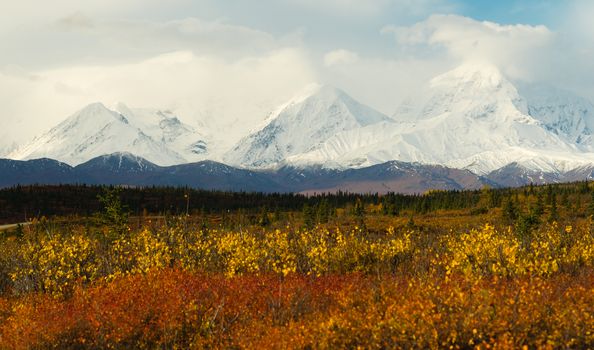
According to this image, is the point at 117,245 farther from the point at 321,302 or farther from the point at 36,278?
the point at 321,302

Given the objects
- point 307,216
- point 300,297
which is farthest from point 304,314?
point 307,216

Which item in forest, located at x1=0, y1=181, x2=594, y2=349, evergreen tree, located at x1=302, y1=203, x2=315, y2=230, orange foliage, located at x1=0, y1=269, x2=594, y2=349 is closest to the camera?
orange foliage, located at x1=0, y1=269, x2=594, y2=349

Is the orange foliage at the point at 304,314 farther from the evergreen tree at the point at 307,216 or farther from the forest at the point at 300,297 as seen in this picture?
the evergreen tree at the point at 307,216

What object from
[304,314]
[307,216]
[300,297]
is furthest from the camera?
[307,216]

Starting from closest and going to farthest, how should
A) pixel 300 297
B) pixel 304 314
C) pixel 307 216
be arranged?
1. pixel 304 314
2. pixel 300 297
3. pixel 307 216

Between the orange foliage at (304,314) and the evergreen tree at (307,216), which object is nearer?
the orange foliage at (304,314)

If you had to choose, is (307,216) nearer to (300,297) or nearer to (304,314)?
(300,297)

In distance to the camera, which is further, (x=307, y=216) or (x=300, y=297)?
(x=307, y=216)

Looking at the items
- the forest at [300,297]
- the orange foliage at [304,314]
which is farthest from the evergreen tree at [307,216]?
the orange foliage at [304,314]

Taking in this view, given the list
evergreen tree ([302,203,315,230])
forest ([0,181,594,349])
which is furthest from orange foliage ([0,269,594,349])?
evergreen tree ([302,203,315,230])

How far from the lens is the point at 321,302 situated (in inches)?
1184

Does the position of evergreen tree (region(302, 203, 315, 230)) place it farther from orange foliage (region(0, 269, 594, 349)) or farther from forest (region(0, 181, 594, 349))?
orange foliage (region(0, 269, 594, 349))

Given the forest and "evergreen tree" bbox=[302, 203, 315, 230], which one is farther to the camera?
"evergreen tree" bbox=[302, 203, 315, 230]

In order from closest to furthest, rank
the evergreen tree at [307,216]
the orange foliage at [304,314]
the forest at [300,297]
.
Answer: the orange foliage at [304,314]
the forest at [300,297]
the evergreen tree at [307,216]
